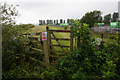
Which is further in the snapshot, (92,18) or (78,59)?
(92,18)

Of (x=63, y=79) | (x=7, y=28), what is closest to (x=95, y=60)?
(x=63, y=79)

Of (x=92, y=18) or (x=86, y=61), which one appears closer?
(x=86, y=61)

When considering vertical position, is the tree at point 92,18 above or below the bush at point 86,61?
above

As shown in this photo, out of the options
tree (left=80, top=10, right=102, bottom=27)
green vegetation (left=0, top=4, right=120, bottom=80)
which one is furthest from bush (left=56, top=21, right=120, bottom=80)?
tree (left=80, top=10, right=102, bottom=27)

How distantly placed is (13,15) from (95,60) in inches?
141

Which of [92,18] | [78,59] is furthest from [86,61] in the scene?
[92,18]

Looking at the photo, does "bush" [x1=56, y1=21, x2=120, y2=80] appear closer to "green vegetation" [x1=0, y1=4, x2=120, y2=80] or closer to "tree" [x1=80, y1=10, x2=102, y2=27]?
"green vegetation" [x1=0, y1=4, x2=120, y2=80]

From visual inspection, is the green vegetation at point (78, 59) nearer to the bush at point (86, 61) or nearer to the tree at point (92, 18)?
the bush at point (86, 61)

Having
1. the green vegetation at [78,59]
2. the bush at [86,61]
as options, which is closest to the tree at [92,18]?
the green vegetation at [78,59]

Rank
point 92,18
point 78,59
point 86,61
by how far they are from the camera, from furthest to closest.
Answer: point 92,18 → point 78,59 → point 86,61

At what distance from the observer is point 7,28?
11.0ft

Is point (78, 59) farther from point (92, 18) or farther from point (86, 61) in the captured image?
point (92, 18)

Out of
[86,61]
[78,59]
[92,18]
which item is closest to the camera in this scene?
[86,61]

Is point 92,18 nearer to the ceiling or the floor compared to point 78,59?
nearer to the ceiling
